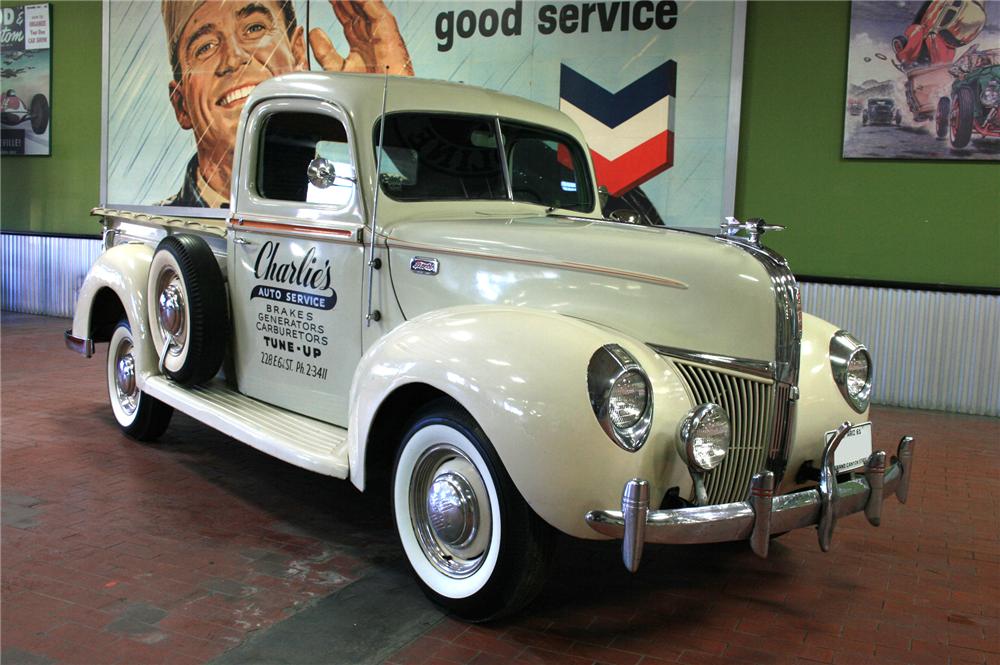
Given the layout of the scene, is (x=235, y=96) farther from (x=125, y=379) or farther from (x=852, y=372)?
(x=852, y=372)

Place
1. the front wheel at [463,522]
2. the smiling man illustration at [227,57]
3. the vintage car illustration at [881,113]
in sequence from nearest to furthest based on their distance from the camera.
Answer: the front wheel at [463,522] → the vintage car illustration at [881,113] → the smiling man illustration at [227,57]

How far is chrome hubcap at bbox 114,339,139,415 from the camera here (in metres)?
5.38

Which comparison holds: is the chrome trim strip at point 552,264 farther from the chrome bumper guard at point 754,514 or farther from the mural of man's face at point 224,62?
the mural of man's face at point 224,62

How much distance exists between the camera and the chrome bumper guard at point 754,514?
8.57 ft

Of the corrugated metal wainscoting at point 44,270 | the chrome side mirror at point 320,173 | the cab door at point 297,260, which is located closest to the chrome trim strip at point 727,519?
the cab door at point 297,260

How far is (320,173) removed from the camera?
12.0ft

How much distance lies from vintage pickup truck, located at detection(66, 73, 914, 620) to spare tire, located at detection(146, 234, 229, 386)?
0.01 metres

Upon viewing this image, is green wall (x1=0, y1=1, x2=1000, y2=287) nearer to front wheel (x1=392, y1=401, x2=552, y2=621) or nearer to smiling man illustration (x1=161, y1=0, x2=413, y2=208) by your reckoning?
smiling man illustration (x1=161, y1=0, x2=413, y2=208)

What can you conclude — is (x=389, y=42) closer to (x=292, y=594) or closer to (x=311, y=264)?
(x=311, y=264)

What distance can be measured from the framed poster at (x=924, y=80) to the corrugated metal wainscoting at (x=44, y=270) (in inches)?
338

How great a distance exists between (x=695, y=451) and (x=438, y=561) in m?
1.01

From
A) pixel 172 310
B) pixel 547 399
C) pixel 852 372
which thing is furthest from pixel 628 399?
pixel 172 310

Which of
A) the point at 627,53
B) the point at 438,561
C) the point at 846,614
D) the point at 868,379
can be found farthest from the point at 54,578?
the point at 627,53

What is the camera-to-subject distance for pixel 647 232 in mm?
3484
